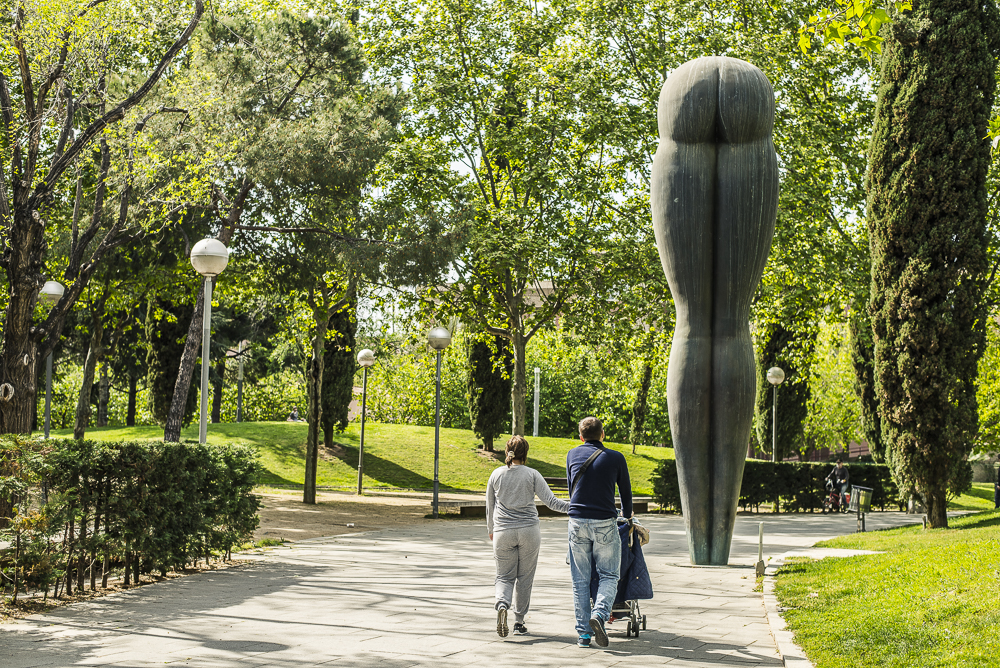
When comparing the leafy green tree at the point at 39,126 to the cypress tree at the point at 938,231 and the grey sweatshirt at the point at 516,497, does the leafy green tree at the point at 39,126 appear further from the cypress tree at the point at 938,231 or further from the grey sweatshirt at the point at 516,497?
the cypress tree at the point at 938,231

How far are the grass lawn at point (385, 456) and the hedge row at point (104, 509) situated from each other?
16.8 m

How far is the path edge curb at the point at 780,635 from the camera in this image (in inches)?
241

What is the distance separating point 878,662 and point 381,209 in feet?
47.6

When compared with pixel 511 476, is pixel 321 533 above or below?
below

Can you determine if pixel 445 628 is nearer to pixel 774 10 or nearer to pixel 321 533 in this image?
pixel 321 533

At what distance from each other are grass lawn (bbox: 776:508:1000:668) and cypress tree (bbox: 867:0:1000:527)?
412 cm

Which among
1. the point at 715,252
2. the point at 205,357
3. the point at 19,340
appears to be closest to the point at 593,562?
the point at 715,252

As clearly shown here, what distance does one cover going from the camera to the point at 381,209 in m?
18.8

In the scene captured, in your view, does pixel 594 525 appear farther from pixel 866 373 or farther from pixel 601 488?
pixel 866 373

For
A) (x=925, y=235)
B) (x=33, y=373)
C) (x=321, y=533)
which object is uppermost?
(x=925, y=235)

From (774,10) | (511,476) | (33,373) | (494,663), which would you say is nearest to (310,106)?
(33,373)

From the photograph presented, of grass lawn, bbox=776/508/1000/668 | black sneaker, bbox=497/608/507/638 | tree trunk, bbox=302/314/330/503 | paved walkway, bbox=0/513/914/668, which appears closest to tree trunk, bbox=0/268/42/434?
paved walkway, bbox=0/513/914/668

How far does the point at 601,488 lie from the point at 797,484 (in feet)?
62.6

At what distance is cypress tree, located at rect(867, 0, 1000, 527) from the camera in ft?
49.2
